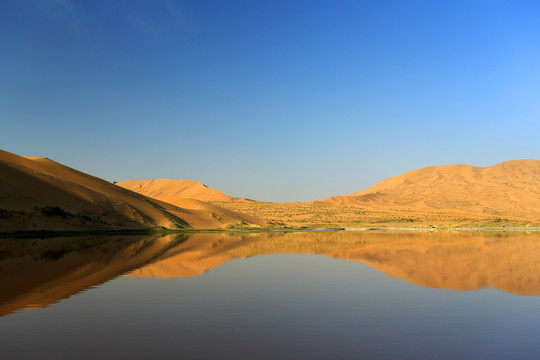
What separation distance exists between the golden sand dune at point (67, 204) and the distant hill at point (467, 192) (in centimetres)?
7362

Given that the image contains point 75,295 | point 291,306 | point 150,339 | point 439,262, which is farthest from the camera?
point 439,262

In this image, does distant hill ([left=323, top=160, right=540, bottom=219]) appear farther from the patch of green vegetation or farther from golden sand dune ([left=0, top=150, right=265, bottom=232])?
the patch of green vegetation

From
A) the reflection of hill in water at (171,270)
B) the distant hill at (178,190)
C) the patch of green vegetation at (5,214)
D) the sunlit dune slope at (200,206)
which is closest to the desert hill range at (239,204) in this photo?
the patch of green vegetation at (5,214)

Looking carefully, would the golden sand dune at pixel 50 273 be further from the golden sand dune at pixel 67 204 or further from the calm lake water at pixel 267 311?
the golden sand dune at pixel 67 204

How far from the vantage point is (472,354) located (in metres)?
8.31

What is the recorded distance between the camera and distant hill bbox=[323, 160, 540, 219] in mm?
131000

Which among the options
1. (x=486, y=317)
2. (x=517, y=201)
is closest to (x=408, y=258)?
(x=486, y=317)

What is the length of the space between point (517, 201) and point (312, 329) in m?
142

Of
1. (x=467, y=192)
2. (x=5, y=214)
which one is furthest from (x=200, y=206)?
(x=467, y=192)

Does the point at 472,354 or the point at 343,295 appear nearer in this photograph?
the point at 472,354

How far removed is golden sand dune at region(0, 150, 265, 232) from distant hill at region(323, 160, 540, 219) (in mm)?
73624

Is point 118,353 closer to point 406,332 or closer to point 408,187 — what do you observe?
point 406,332

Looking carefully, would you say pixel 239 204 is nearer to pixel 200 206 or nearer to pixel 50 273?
pixel 200 206

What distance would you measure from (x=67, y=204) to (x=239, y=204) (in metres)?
73.4
